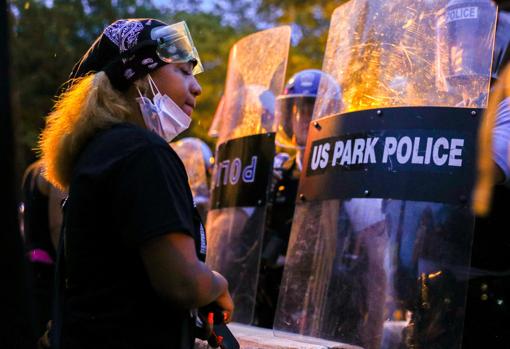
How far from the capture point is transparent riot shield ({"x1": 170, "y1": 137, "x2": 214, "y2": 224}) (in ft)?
21.3

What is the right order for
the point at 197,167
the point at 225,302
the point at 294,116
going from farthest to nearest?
the point at 197,167 < the point at 294,116 < the point at 225,302

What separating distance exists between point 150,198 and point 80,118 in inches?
18.0

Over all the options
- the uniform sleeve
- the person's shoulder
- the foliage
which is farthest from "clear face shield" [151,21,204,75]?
the foliage

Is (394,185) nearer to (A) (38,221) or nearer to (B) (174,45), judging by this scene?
(B) (174,45)

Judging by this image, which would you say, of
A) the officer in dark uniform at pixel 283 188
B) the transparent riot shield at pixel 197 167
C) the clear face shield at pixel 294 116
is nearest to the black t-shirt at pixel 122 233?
the officer in dark uniform at pixel 283 188

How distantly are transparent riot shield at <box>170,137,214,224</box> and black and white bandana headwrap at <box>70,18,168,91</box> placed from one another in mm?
3842

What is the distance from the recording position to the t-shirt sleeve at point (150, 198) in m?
2.03

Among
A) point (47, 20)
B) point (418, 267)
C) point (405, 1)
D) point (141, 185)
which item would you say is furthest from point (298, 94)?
point (47, 20)

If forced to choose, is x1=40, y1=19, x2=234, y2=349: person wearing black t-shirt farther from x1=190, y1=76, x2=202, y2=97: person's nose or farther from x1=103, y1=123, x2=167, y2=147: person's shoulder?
x1=190, y1=76, x2=202, y2=97: person's nose

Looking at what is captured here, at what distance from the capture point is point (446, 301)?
296 centimetres

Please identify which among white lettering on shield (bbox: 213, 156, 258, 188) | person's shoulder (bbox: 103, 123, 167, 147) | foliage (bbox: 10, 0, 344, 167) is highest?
foliage (bbox: 10, 0, 344, 167)

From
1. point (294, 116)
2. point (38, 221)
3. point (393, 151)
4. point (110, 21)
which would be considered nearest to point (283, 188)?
point (294, 116)

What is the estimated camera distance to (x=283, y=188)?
5.58 m

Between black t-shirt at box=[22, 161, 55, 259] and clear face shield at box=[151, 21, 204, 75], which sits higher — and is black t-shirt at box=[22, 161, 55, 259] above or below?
below
